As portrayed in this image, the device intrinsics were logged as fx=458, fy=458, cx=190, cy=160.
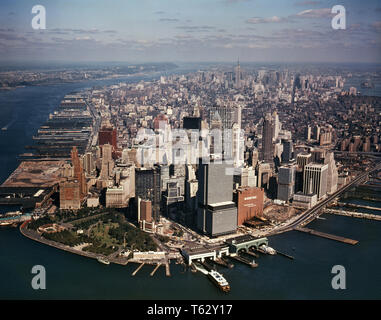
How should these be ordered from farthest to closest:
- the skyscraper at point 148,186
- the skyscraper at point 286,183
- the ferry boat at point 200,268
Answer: the skyscraper at point 286,183, the skyscraper at point 148,186, the ferry boat at point 200,268

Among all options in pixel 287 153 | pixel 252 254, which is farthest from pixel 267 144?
pixel 252 254

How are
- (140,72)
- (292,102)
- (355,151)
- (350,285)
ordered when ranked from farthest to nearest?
(292,102) < (140,72) < (355,151) < (350,285)

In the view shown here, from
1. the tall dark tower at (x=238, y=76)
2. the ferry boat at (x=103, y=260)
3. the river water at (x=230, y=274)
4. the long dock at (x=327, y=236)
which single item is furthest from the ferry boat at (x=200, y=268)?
the tall dark tower at (x=238, y=76)

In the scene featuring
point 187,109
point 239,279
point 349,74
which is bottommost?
point 239,279

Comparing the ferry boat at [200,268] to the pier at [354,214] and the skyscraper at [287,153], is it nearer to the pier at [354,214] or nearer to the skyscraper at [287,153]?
the pier at [354,214]

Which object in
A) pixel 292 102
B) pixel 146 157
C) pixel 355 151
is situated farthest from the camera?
pixel 292 102

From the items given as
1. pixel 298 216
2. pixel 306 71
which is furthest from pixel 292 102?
A: pixel 298 216

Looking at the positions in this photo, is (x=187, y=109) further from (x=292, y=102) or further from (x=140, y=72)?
(x=292, y=102)
